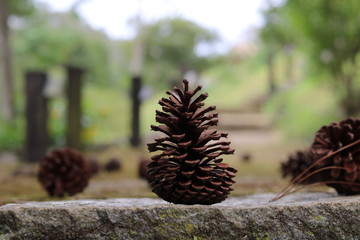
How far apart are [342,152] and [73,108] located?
4.36m

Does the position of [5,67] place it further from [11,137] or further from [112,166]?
[112,166]

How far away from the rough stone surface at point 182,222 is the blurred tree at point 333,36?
7.26m

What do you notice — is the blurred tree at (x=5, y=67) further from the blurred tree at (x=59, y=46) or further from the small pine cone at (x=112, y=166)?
the blurred tree at (x=59, y=46)

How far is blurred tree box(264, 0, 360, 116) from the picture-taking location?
8062 mm

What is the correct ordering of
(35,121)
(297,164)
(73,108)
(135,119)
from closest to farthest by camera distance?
(297,164) < (35,121) < (73,108) < (135,119)

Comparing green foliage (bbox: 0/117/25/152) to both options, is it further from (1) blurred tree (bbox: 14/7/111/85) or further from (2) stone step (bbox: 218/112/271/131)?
(2) stone step (bbox: 218/112/271/131)

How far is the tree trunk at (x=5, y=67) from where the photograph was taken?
8.04m

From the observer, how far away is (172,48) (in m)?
27.4

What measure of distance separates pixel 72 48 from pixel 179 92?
18859 millimetres

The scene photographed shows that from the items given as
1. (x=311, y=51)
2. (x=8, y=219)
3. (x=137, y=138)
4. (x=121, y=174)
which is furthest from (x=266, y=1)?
(x=8, y=219)

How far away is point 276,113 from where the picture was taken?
1416 cm

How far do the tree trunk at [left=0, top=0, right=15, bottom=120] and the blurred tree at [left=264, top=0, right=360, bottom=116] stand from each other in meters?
5.56

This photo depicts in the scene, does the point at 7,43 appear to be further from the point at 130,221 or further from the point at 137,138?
the point at 130,221

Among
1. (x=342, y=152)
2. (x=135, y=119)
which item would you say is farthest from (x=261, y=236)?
(x=135, y=119)
